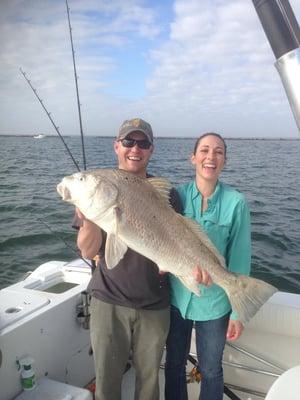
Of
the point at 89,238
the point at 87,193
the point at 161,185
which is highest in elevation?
the point at 87,193

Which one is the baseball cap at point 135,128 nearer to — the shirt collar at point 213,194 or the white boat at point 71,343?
the shirt collar at point 213,194

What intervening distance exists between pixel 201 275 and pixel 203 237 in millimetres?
273

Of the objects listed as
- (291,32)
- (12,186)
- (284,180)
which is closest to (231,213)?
(291,32)

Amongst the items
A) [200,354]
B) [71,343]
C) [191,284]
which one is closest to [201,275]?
[191,284]

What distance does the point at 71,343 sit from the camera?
383 cm

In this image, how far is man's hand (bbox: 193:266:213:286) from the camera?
114 inches

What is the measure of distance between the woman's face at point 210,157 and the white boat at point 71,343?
1455 mm

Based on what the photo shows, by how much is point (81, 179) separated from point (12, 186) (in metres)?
18.0

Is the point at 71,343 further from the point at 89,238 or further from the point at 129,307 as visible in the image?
the point at 89,238

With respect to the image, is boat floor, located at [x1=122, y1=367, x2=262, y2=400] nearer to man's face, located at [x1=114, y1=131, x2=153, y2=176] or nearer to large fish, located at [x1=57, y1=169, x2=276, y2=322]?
large fish, located at [x1=57, y1=169, x2=276, y2=322]

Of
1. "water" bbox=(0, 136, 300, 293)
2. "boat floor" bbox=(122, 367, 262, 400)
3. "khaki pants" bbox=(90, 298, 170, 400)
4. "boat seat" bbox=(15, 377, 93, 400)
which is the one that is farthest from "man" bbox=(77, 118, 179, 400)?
"water" bbox=(0, 136, 300, 293)

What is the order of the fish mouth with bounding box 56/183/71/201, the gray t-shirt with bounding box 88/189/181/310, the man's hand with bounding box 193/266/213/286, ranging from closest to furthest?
the fish mouth with bounding box 56/183/71/201
the man's hand with bounding box 193/266/213/286
the gray t-shirt with bounding box 88/189/181/310

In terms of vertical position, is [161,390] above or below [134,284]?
below

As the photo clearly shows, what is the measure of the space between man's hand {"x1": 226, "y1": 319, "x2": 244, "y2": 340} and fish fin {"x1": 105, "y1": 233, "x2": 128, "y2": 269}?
1095mm
